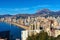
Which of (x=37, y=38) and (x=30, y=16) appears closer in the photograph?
(x=37, y=38)

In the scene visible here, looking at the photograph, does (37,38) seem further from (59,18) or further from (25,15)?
(25,15)

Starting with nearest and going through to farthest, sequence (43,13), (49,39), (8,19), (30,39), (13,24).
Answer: (49,39) < (30,39) < (13,24) < (8,19) < (43,13)

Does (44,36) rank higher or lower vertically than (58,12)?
lower

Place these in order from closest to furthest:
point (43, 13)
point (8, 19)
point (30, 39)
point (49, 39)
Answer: point (49, 39) → point (30, 39) → point (8, 19) → point (43, 13)

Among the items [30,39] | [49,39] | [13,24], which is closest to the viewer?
[49,39]

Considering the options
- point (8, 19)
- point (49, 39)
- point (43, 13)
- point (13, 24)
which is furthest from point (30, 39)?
point (43, 13)

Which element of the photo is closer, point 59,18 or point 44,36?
point 44,36

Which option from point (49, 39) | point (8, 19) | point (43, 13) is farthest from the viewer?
point (43, 13)

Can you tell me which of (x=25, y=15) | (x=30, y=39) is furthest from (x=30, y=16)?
(x=30, y=39)

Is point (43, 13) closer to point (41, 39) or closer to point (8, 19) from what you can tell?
point (8, 19)
